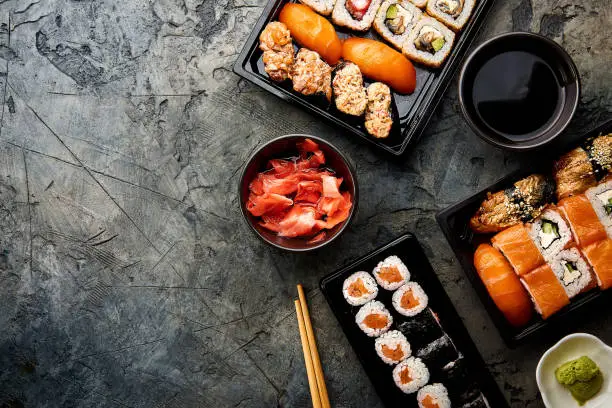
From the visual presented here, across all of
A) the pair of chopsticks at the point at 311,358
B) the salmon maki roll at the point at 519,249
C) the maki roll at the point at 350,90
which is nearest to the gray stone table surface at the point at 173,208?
the pair of chopsticks at the point at 311,358

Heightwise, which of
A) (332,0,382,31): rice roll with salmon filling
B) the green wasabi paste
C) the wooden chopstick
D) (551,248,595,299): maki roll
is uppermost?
(332,0,382,31): rice roll with salmon filling

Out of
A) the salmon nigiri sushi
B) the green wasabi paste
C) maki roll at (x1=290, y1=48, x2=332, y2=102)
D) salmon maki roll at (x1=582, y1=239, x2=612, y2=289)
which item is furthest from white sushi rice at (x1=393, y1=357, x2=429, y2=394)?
maki roll at (x1=290, y1=48, x2=332, y2=102)

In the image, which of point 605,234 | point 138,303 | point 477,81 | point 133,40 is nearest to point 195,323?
point 138,303

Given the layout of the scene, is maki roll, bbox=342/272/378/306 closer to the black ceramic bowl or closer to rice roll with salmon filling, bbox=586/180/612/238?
the black ceramic bowl

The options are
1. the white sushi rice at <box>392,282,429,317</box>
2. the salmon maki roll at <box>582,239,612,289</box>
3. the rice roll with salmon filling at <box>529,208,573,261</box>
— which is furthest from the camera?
A: the white sushi rice at <box>392,282,429,317</box>

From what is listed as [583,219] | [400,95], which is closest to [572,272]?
[583,219]

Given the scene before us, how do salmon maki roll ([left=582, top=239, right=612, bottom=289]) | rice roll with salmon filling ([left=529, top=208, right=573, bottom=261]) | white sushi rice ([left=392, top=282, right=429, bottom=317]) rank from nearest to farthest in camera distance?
salmon maki roll ([left=582, top=239, right=612, bottom=289]) → rice roll with salmon filling ([left=529, top=208, right=573, bottom=261]) → white sushi rice ([left=392, top=282, right=429, bottom=317])

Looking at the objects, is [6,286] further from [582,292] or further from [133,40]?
[582,292]
